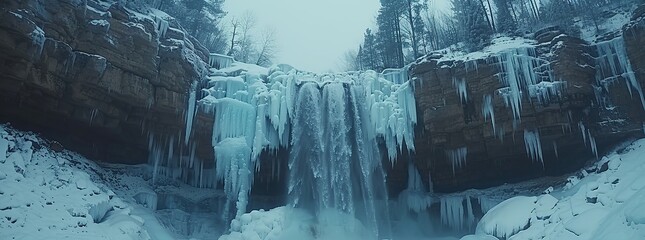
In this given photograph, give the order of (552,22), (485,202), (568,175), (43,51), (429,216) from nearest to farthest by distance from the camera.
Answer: (43,51)
(568,175)
(485,202)
(429,216)
(552,22)

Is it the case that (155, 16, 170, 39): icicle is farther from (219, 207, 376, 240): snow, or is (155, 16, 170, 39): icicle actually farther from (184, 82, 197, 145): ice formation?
(219, 207, 376, 240): snow

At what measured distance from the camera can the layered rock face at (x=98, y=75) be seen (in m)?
11.9

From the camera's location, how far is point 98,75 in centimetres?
1323

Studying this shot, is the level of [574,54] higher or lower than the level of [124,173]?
higher

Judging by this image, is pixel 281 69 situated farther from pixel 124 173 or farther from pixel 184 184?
pixel 124 173

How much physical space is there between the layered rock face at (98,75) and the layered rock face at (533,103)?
31.1ft

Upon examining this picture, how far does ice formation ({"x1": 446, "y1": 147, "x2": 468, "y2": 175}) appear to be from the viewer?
17047mm

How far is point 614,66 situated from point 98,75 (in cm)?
1804

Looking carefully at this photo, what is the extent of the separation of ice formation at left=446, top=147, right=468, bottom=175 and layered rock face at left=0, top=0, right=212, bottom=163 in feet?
33.3

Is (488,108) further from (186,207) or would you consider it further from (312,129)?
(186,207)

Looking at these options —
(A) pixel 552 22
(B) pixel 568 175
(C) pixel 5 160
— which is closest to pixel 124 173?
(C) pixel 5 160

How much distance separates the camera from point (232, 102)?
629 inches

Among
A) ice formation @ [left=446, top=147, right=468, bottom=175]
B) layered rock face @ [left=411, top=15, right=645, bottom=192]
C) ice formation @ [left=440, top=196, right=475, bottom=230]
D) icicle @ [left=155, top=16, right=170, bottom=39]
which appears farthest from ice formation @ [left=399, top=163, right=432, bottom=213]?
icicle @ [left=155, top=16, right=170, bottom=39]

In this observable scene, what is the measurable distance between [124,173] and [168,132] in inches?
93.2
